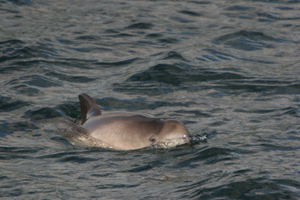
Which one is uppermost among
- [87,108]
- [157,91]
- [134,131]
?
[87,108]

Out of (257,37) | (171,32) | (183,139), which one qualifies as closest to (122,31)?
(171,32)

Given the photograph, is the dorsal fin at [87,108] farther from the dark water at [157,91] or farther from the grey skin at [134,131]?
the dark water at [157,91]

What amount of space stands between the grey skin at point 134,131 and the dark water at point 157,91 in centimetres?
18

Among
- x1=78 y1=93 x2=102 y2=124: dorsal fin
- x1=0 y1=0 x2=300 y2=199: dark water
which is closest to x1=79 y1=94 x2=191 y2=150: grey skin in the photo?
x1=0 y1=0 x2=300 y2=199: dark water

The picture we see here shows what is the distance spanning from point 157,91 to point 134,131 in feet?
10.3

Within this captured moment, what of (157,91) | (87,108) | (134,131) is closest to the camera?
(134,131)

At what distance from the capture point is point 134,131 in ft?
20.1

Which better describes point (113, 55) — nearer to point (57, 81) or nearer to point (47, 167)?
point (57, 81)

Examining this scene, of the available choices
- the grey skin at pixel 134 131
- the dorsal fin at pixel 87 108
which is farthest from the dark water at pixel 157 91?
the dorsal fin at pixel 87 108

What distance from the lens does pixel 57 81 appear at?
32.0 feet

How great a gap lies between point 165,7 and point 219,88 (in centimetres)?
837

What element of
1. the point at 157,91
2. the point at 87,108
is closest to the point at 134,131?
the point at 87,108

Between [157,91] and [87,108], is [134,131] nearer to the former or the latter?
[87,108]

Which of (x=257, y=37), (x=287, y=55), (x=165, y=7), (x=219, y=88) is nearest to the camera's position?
(x=219, y=88)
